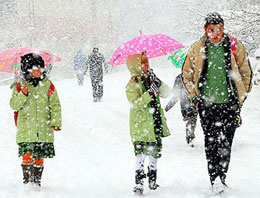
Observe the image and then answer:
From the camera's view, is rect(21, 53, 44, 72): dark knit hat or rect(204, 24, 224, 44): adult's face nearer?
rect(204, 24, 224, 44): adult's face

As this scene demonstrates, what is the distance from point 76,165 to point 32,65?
2.44m

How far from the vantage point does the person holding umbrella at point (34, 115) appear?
4.79 meters

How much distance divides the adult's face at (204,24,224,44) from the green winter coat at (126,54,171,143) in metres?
0.96

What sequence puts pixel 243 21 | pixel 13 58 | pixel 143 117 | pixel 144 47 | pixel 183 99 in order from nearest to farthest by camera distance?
pixel 143 117 → pixel 144 47 → pixel 13 58 → pixel 183 99 → pixel 243 21

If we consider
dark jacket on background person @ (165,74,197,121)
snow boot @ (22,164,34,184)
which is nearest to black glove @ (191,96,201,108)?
snow boot @ (22,164,34,184)

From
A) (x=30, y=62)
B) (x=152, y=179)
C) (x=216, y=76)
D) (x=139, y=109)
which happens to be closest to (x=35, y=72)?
(x=30, y=62)

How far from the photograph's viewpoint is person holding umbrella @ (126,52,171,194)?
15.3ft

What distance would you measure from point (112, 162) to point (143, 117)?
7.89 feet

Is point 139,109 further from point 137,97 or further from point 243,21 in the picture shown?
point 243,21

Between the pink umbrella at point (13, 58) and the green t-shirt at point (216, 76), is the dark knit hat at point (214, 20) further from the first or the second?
the pink umbrella at point (13, 58)

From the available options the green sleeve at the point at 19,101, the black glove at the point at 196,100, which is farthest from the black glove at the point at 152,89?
the green sleeve at the point at 19,101

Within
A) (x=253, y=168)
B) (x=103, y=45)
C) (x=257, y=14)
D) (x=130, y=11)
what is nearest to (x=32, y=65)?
(x=253, y=168)

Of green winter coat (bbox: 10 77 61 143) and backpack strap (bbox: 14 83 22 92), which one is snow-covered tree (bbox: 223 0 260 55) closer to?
green winter coat (bbox: 10 77 61 143)

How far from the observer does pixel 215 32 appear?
14.0ft
